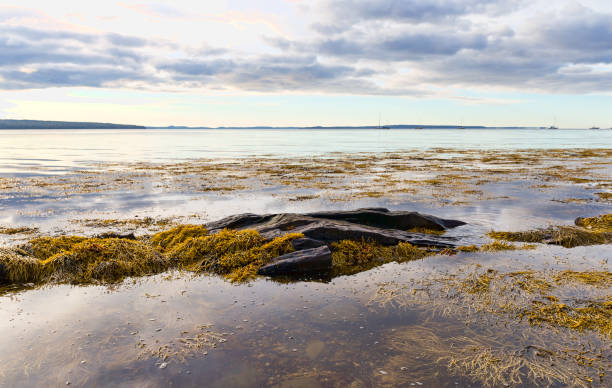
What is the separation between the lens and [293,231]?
42.8 feet

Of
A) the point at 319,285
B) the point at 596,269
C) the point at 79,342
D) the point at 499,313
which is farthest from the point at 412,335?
the point at 596,269

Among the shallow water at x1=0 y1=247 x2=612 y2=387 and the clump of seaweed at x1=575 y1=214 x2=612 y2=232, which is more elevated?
the clump of seaweed at x1=575 y1=214 x2=612 y2=232

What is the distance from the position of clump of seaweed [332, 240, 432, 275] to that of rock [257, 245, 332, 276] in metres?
0.40

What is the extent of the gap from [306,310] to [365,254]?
13.7 ft

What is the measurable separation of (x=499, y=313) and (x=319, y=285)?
162 inches

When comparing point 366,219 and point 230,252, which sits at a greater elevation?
point 366,219

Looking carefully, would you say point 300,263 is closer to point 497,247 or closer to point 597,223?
point 497,247

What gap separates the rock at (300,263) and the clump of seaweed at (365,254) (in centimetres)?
40

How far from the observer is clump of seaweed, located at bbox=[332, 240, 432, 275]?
1115cm

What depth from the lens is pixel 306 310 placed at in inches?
321

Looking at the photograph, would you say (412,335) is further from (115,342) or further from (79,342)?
(79,342)

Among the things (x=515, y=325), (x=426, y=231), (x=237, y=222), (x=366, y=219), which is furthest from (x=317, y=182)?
(x=515, y=325)

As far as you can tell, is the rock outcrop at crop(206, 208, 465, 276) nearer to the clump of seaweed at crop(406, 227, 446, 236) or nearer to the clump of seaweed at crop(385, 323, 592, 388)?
the clump of seaweed at crop(406, 227, 446, 236)

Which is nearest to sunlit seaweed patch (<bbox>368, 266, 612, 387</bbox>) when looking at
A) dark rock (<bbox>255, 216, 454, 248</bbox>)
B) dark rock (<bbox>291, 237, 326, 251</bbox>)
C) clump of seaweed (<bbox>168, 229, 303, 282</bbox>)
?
dark rock (<bbox>255, 216, 454, 248</bbox>)
